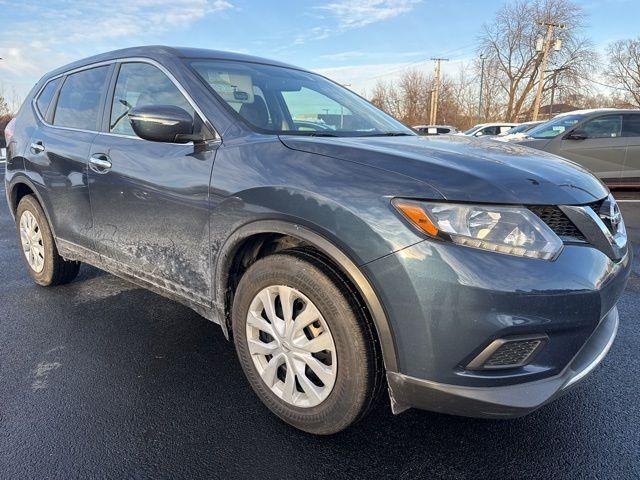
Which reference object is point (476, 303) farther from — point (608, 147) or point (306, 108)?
point (608, 147)

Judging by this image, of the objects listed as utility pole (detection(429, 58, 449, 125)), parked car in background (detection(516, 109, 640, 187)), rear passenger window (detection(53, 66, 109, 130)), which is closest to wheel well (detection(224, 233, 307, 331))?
A: rear passenger window (detection(53, 66, 109, 130))

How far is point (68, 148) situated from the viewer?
3.22 m

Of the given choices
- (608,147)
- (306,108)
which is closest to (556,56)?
(608,147)

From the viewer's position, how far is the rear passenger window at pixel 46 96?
3.80 meters

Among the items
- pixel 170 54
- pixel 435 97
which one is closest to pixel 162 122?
pixel 170 54

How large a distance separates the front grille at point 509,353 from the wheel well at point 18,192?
12.2 feet

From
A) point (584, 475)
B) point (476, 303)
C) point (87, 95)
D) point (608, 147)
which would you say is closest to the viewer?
point (476, 303)

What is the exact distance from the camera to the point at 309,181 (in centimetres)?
190

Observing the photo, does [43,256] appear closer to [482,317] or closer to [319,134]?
[319,134]

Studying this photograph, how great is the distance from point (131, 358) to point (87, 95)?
6.18 ft

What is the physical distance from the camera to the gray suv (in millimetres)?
1636

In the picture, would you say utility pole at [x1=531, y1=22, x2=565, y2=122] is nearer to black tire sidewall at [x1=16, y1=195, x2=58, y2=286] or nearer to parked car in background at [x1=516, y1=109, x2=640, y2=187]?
parked car in background at [x1=516, y1=109, x2=640, y2=187]

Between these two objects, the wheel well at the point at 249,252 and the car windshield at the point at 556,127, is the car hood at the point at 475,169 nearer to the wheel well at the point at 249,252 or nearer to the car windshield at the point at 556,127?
the wheel well at the point at 249,252

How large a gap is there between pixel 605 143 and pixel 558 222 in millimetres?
8230
